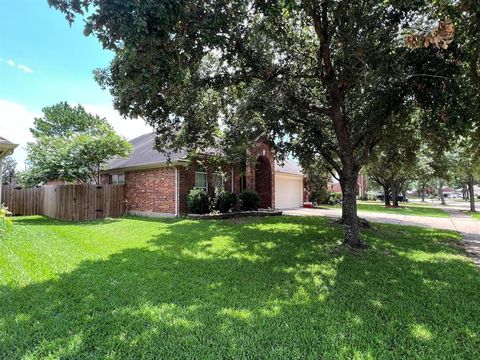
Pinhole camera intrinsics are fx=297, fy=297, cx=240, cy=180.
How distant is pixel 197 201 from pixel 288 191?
11.8 metres

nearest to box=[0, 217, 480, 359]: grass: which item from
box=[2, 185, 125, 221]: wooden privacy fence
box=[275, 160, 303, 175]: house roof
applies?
box=[2, 185, 125, 221]: wooden privacy fence

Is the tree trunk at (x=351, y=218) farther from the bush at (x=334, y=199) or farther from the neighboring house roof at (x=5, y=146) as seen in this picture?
the bush at (x=334, y=199)

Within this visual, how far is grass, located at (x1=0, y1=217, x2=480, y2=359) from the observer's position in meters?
3.07

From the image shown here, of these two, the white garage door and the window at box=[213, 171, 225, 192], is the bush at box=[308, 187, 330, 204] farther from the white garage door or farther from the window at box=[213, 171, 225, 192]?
the window at box=[213, 171, 225, 192]

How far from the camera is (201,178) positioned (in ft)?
52.5

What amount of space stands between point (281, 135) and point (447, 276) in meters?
7.62

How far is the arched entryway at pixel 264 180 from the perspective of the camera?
19703 mm

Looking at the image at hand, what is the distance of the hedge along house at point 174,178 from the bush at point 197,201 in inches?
18.4

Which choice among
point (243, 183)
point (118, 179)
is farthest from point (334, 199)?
point (118, 179)

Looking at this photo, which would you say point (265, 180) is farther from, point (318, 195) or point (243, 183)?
point (318, 195)

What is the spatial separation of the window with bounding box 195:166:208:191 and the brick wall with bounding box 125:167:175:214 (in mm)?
1382

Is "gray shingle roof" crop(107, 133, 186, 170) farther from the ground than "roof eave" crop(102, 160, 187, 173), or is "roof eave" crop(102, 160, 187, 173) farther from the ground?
"gray shingle roof" crop(107, 133, 186, 170)

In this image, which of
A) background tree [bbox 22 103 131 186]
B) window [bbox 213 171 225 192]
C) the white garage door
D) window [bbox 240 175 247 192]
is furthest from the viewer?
the white garage door

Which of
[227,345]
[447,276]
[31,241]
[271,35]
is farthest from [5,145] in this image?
[447,276]
